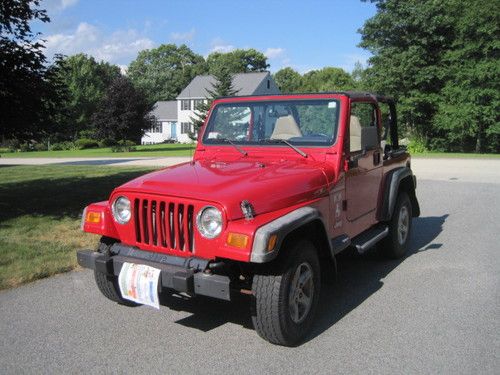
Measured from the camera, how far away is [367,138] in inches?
186

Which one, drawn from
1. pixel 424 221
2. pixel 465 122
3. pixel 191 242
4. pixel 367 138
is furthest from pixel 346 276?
pixel 465 122

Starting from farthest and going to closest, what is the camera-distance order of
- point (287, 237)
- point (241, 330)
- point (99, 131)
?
1. point (99, 131)
2. point (241, 330)
3. point (287, 237)

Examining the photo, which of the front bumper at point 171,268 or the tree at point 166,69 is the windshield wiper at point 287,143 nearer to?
the front bumper at point 171,268

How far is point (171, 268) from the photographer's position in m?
3.49

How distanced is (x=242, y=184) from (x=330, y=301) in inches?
67.2

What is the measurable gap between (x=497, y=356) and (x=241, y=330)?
194 cm

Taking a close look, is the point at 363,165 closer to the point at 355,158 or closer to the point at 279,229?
the point at 355,158

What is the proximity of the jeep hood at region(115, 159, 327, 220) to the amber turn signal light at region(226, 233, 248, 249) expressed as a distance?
0.50 ft

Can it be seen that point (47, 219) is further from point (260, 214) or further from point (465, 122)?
point (465, 122)

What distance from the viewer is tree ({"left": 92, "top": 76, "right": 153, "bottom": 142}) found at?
3794 centimetres

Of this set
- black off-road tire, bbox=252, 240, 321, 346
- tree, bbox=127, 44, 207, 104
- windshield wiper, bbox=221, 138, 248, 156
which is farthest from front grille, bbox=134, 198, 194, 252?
tree, bbox=127, 44, 207, 104

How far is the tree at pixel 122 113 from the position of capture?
37.9 metres

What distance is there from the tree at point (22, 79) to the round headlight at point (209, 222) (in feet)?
21.4

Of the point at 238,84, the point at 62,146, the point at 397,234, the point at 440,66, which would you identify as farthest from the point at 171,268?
the point at 238,84
